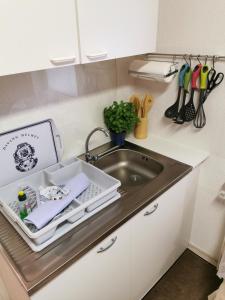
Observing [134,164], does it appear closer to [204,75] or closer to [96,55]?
[204,75]

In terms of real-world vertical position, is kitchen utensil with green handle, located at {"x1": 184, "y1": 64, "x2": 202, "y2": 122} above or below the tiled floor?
above

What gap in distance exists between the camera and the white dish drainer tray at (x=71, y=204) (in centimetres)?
89

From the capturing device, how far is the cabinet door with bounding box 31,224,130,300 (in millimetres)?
874

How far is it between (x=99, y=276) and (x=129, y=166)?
75cm

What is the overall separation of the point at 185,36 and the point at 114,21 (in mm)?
506

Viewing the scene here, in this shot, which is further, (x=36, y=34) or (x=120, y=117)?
(x=120, y=117)

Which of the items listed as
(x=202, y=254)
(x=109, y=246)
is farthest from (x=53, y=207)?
(x=202, y=254)

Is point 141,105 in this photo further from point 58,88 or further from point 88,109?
point 58,88

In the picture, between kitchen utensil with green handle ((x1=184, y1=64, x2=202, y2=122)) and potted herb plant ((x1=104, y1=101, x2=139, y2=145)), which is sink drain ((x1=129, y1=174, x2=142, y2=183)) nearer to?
potted herb plant ((x1=104, y1=101, x2=139, y2=145))

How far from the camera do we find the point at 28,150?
4.03 feet

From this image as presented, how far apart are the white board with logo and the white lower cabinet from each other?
555mm

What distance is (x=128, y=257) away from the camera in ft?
3.90

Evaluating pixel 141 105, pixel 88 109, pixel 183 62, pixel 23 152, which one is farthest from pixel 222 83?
pixel 23 152

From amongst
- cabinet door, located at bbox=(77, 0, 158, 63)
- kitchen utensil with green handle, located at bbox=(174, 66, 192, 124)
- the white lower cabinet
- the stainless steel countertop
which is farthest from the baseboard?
cabinet door, located at bbox=(77, 0, 158, 63)
